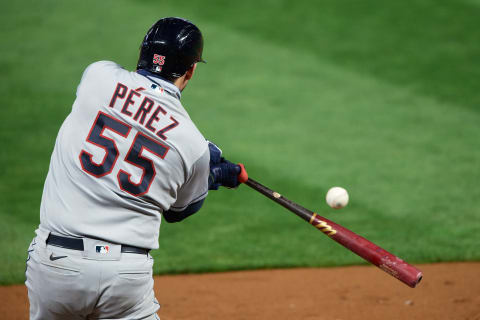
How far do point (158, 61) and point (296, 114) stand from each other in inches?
229

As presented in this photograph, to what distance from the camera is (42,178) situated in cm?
722

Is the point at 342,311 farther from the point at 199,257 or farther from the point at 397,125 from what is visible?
the point at 397,125

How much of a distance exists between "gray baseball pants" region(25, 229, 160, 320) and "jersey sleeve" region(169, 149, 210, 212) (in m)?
0.33

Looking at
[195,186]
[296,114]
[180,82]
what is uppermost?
[180,82]

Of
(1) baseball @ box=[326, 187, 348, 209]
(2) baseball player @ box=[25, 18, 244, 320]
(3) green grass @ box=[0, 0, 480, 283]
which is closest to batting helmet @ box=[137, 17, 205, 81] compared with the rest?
(2) baseball player @ box=[25, 18, 244, 320]

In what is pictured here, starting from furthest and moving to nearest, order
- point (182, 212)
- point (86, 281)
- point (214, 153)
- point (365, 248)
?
point (365, 248), point (214, 153), point (182, 212), point (86, 281)

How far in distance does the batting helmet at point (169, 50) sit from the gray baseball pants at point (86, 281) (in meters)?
0.89

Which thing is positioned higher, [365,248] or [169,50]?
[169,50]

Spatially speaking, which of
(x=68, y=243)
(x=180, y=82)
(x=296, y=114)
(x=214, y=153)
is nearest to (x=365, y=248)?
(x=214, y=153)

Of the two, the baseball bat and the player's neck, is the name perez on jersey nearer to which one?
the player's neck

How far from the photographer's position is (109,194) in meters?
2.77

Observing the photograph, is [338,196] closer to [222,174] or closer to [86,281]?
[222,174]

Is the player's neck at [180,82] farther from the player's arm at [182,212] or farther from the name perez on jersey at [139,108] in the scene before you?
the player's arm at [182,212]

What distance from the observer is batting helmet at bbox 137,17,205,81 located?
307 centimetres
